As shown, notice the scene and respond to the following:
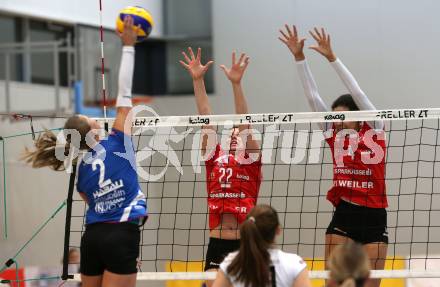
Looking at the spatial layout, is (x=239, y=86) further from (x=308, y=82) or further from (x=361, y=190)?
(x=361, y=190)

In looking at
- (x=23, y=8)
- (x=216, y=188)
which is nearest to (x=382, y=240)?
(x=216, y=188)

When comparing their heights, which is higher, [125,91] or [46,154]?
[125,91]

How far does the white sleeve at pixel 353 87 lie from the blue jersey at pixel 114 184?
180 cm

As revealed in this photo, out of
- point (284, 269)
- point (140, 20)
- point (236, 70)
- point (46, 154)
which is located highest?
point (140, 20)

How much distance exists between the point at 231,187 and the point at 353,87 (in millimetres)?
1140

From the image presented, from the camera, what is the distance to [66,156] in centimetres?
Answer: 499

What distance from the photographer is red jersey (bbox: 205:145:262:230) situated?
229 inches

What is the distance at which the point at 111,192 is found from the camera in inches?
188

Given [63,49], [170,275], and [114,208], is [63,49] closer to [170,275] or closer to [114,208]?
[170,275]

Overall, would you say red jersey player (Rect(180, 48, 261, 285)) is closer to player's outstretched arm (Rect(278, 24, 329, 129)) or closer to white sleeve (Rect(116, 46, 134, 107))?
player's outstretched arm (Rect(278, 24, 329, 129))

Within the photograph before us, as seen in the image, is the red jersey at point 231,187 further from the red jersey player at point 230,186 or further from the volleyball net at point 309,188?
the volleyball net at point 309,188

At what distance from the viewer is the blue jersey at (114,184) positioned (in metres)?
4.74

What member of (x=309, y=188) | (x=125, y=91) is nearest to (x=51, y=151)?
(x=125, y=91)

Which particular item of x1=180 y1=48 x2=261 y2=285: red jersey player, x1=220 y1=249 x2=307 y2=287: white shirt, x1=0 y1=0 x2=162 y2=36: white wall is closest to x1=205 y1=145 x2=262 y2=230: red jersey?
x1=180 y1=48 x2=261 y2=285: red jersey player
